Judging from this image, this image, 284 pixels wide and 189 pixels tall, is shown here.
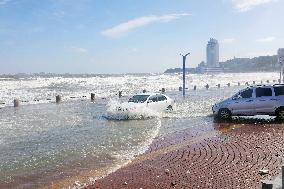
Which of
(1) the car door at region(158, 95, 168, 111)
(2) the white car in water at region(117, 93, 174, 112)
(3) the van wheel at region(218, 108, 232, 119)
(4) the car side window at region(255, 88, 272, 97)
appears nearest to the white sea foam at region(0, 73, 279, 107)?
(2) the white car in water at region(117, 93, 174, 112)

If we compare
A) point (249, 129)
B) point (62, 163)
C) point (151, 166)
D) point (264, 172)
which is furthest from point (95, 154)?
point (249, 129)

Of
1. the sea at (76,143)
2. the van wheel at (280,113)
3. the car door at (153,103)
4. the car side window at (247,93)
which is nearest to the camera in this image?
the sea at (76,143)

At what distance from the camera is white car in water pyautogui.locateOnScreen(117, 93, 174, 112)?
2126 centimetres

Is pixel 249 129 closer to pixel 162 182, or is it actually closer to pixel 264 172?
pixel 264 172

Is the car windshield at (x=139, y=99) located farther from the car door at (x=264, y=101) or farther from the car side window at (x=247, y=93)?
the car door at (x=264, y=101)

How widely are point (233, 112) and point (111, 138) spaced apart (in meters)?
7.36

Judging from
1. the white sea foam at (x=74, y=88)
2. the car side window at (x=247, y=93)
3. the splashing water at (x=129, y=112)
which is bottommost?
the white sea foam at (x=74, y=88)

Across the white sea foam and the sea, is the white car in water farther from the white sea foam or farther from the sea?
the white sea foam

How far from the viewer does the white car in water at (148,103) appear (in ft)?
69.8

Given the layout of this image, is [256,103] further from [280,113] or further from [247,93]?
[280,113]

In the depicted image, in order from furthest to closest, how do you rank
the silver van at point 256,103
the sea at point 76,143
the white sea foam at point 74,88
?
the white sea foam at point 74,88 → the silver van at point 256,103 → the sea at point 76,143

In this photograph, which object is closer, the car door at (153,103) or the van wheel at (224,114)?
the van wheel at (224,114)

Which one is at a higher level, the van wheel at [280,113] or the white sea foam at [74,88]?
the van wheel at [280,113]

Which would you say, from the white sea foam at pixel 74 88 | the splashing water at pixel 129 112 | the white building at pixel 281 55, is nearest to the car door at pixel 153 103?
the splashing water at pixel 129 112
